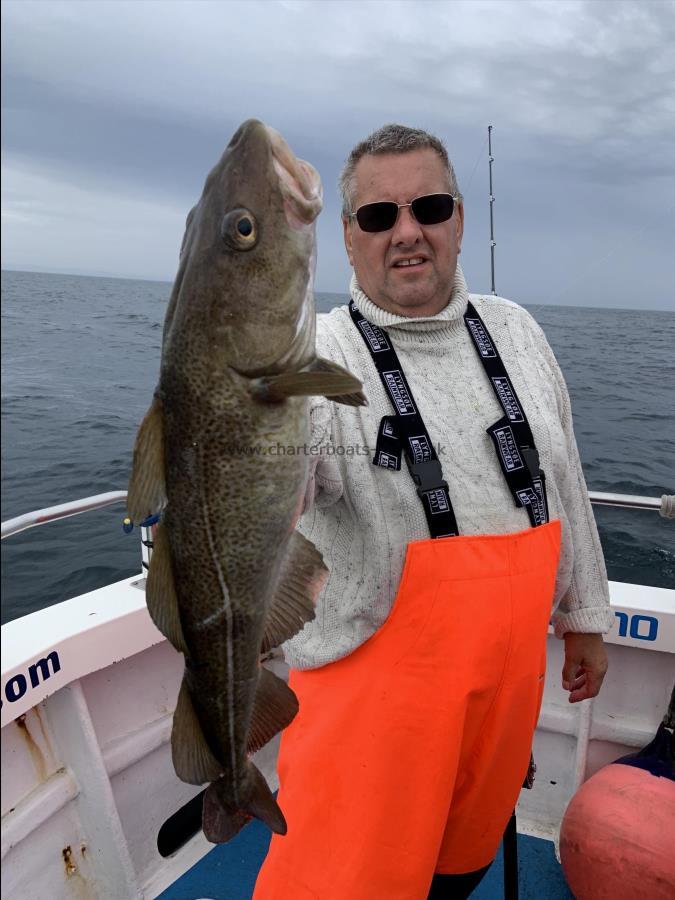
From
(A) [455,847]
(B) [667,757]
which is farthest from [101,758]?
(B) [667,757]

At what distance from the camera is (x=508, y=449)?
2.46 metres

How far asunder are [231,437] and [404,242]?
131 centimetres

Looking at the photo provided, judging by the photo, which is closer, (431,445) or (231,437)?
(231,437)

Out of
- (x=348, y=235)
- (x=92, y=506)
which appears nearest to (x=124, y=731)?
(x=92, y=506)

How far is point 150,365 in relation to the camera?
8508 mm

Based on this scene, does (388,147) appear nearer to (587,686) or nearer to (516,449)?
(516,449)

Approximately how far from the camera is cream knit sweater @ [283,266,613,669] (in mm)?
2314

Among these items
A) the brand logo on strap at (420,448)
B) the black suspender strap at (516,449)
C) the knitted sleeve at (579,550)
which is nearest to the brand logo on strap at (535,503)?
the black suspender strap at (516,449)

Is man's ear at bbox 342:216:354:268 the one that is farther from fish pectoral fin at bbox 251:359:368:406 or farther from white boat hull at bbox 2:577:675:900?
white boat hull at bbox 2:577:675:900

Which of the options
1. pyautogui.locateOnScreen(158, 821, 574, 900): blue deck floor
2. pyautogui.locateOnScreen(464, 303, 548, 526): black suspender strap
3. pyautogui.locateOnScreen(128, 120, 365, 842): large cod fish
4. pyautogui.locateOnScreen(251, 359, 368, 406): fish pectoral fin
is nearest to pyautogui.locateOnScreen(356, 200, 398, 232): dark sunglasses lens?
pyautogui.locateOnScreen(464, 303, 548, 526): black suspender strap

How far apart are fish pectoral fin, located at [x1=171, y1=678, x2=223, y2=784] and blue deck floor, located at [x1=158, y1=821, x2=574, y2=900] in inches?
91.1

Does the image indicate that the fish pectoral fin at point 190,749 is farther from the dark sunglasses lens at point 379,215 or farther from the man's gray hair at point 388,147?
the man's gray hair at point 388,147

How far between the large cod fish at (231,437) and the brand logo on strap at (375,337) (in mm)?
912

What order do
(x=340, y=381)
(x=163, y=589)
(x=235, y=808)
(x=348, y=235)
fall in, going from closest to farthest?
(x=340, y=381), (x=163, y=589), (x=235, y=808), (x=348, y=235)
